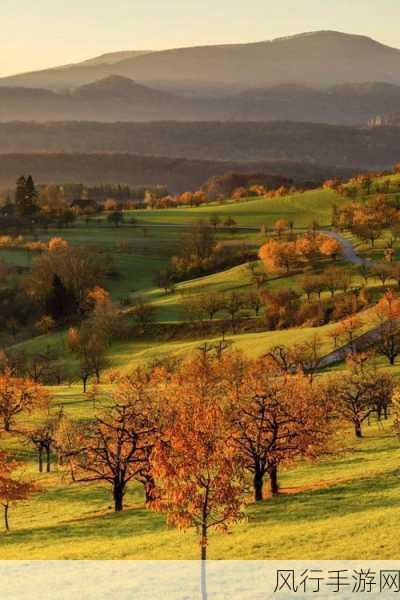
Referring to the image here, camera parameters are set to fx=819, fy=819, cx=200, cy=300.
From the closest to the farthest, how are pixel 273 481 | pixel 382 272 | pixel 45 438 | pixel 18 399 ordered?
pixel 273 481, pixel 45 438, pixel 18 399, pixel 382 272

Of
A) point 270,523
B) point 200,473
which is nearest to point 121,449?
point 270,523

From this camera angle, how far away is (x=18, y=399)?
283 feet

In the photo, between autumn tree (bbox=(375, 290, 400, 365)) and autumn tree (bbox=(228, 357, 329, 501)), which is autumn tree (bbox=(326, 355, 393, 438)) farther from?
autumn tree (bbox=(375, 290, 400, 365))

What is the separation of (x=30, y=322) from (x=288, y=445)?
4850 inches

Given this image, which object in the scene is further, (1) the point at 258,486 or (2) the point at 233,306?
(2) the point at 233,306

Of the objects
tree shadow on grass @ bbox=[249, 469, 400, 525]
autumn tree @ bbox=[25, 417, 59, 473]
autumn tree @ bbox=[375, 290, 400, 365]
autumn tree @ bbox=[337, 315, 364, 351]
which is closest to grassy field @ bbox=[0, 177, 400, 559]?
tree shadow on grass @ bbox=[249, 469, 400, 525]

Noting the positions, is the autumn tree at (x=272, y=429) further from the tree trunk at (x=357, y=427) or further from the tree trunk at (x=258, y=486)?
the tree trunk at (x=357, y=427)

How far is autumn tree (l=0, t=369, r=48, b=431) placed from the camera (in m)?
85.0

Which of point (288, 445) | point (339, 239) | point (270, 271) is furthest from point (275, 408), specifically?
point (339, 239)

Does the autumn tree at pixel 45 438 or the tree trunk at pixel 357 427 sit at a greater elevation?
the tree trunk at pixel 357 427

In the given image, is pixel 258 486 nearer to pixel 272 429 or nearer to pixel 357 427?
pixel 272 429

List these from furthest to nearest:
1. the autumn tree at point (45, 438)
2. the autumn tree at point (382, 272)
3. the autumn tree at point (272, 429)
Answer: the autumn tree at point (382, 272)
the autumn tree at point (45, 438)
the autumn tree at point (272, 429)

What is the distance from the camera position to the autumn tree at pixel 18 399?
279 ft

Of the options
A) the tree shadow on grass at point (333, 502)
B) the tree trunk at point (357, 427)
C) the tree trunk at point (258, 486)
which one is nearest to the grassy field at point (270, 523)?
the tree shadow on grass at point (333, 502)
